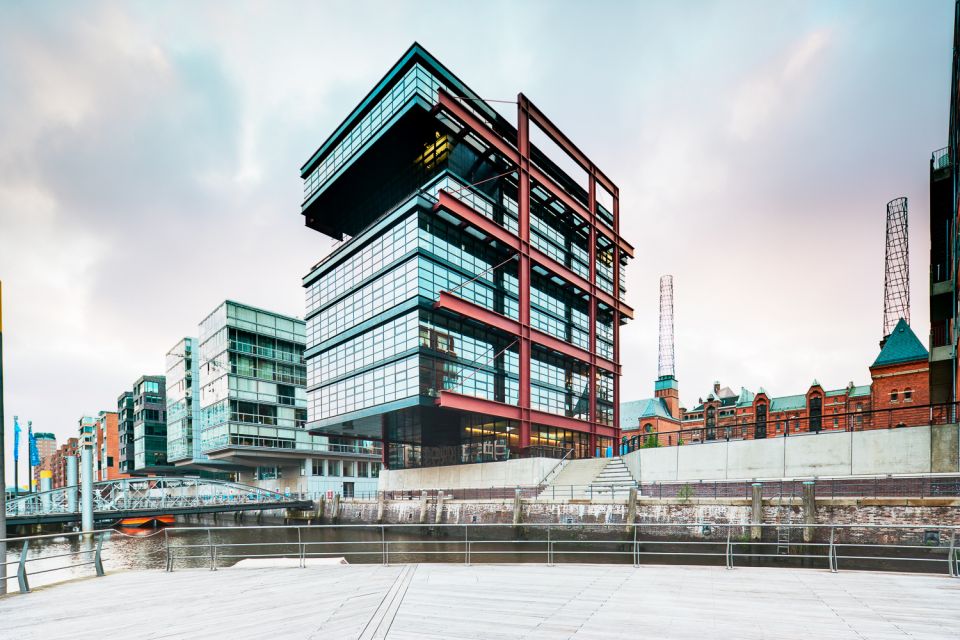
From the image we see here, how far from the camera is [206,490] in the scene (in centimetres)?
7281

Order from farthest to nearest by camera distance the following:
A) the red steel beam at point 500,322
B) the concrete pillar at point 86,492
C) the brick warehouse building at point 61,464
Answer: the brick warehouse building at point 61,464
the red steel beam at point 500,322
the concrete pillar at point 86,492

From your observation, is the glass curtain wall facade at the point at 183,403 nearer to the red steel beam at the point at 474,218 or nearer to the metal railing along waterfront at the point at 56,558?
the metal railing along waterfront at the point at 56,558

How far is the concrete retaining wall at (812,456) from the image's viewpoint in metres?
23.3

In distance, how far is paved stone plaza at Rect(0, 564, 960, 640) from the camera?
7688mm

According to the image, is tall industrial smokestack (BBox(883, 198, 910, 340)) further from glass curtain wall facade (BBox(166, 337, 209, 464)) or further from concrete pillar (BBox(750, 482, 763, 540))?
glass curtain wall facade (BBox(166, 337, 209, 464))

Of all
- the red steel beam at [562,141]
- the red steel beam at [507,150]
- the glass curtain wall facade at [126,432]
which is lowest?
the glass curtain wall facade at [126,432]

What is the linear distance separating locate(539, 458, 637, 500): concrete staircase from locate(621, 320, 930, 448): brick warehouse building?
103 inches

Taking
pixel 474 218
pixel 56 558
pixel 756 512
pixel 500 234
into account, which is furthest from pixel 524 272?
pixel 56 558

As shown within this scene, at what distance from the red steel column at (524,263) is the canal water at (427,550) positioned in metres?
11.5

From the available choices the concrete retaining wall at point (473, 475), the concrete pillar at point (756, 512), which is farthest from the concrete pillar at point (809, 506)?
the concrete retaining wall at point (473, 475)

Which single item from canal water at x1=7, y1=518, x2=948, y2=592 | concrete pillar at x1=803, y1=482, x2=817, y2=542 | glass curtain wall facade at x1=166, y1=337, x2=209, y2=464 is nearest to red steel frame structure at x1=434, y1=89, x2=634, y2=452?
canal water at x1=7, y1=518, x2=948, y2=592

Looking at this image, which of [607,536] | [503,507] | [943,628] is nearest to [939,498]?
[607,536]

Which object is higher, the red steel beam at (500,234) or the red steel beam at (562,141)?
the red steel beam at (562,141)

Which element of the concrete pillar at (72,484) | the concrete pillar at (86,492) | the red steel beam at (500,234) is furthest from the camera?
the red steel beam at (500,234)
